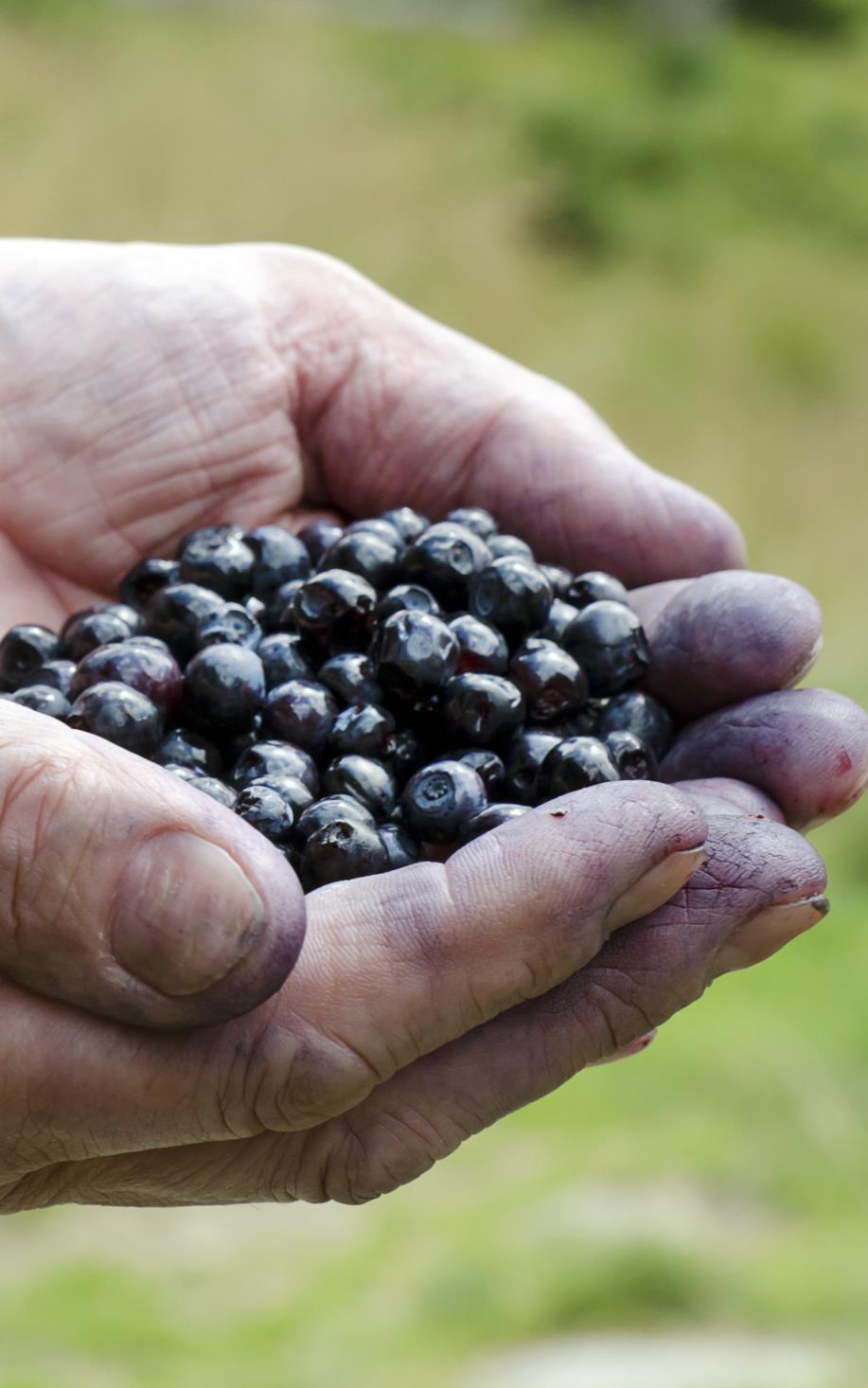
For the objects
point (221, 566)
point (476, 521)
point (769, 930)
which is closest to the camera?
point (769, 930)

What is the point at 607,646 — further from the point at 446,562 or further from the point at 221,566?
the point at 221,566

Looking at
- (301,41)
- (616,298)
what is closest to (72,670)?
(616,298)

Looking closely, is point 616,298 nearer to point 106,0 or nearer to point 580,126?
point 580,126

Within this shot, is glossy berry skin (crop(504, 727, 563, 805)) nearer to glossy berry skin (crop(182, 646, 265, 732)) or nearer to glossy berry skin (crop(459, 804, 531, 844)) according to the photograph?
glossy berry skin (crop(459, 804, 531, 844))

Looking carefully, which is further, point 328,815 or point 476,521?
point 476,521

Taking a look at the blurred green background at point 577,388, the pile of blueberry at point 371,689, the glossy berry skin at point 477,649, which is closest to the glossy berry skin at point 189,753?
the pile of blueberry at point 371,689

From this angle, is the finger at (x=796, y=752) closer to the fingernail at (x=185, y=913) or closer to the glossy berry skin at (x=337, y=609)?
the glossy berry skin at (x=337, y=609)

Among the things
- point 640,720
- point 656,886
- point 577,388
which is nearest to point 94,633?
point 640,720
